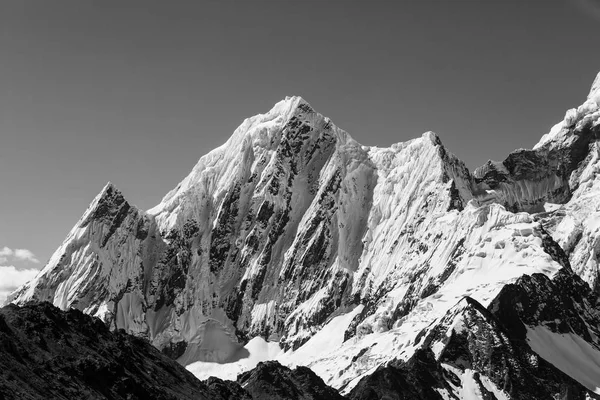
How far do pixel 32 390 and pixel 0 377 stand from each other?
250 inches

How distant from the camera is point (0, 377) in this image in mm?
196500

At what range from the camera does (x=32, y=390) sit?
655ft
